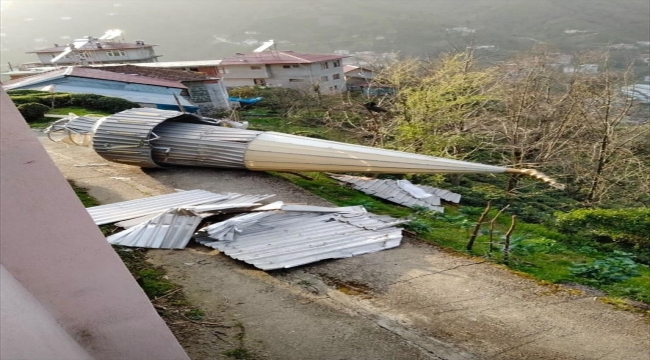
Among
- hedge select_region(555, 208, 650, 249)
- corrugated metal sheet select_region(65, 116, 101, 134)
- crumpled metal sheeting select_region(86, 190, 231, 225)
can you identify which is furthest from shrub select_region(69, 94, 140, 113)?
hedge select_region(555, 208, 650, 249)

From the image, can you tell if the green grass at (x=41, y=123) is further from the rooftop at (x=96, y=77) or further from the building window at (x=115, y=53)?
the building window at (x=115, y=53)

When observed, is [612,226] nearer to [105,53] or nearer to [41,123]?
[41,123]

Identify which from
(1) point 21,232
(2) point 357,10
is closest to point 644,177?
(1) point 21,232

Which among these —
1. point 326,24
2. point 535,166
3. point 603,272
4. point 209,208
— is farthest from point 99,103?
point 326,24

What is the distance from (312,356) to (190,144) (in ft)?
26.8

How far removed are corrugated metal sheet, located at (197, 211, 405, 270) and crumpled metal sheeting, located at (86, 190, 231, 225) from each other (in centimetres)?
154

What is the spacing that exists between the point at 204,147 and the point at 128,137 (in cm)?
190

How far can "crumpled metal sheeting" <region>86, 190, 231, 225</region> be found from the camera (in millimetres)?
9500

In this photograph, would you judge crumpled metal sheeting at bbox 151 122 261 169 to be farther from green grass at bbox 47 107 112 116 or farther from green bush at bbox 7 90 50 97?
green bush at bbox 7 90 50 97

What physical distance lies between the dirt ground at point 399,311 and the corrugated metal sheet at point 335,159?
2.48 m

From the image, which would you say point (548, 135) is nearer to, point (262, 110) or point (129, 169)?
point (129, 169)

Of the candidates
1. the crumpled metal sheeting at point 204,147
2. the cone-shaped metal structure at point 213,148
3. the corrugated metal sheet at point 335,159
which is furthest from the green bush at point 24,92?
the corrugated metal sheet at point 335,159

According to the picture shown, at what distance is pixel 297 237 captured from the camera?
8.87m

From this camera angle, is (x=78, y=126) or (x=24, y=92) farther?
(x=24, y=92)
